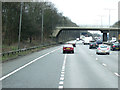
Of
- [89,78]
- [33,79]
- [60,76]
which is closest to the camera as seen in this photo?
[33,79]

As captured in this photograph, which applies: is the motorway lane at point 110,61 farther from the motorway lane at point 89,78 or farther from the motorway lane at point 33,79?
the motorway lane at point 33,79

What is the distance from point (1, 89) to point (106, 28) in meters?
77.8

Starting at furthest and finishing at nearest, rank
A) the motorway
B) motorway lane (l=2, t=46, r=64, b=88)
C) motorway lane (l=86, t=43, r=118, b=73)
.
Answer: motorway lane (l=86, t=43, r=118, b=73) → the motorway → motorway lane (l=2, t=46, r=64, b=88)

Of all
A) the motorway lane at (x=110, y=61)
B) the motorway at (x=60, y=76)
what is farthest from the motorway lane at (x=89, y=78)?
the motorway lane at (x=110, y=61)

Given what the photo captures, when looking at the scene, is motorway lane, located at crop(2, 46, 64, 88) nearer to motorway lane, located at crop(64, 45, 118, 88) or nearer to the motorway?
the motorway

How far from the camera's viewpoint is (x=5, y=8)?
46.6 meters

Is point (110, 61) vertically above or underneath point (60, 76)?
underneath

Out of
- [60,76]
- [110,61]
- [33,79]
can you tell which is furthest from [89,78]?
[110,61]

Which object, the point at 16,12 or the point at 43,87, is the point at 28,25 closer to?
the point at 16,12

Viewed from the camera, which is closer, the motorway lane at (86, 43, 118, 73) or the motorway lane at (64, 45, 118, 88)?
the motorway lane at (64, 45, 118, 88)

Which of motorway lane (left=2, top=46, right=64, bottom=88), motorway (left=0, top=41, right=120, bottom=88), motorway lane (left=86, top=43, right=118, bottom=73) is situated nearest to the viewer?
motorway lane (left=2, top=46, right=64, bottom=88)

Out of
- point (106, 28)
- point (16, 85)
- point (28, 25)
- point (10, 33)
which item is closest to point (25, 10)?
point (28, 25)

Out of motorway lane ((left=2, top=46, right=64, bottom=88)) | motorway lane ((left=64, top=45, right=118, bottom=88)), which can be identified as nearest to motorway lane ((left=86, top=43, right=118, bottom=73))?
motorway lane ((left=64, top=45, right=118, bottom=88))

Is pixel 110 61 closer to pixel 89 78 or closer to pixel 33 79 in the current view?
pixel 89 78
